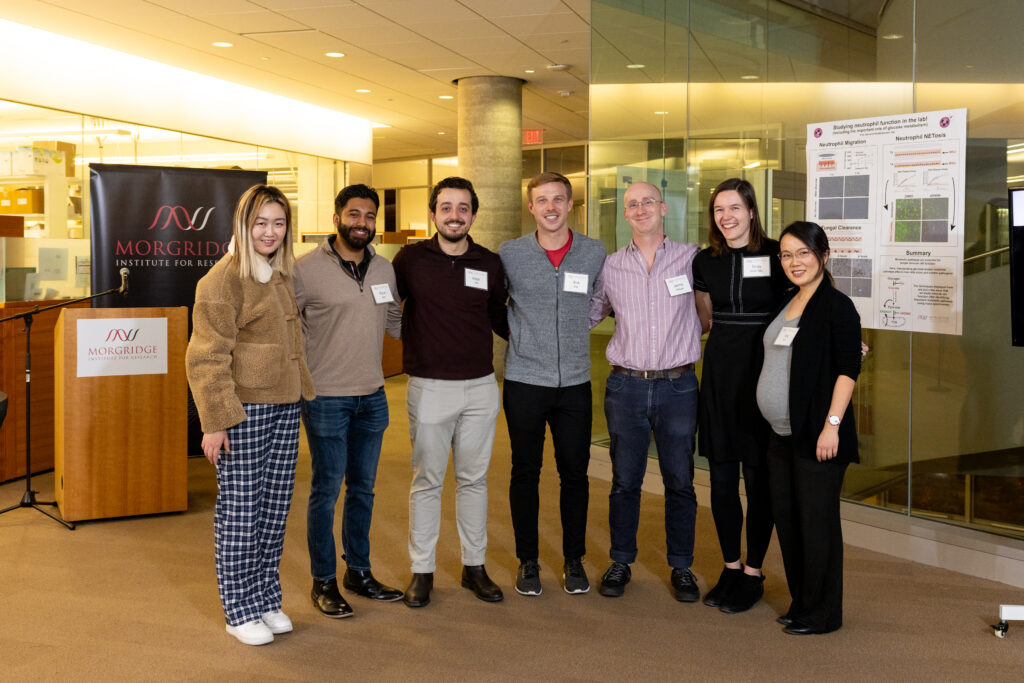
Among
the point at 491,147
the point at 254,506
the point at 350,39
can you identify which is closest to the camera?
the point at 254,506

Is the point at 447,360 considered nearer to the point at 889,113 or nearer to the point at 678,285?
the point at 678,285

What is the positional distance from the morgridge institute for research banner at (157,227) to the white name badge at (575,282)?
9.40ft

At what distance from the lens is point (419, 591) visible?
3648 millimetres

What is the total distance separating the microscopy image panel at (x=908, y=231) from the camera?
4.29 metres

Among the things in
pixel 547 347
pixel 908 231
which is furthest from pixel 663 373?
pixel 908 231

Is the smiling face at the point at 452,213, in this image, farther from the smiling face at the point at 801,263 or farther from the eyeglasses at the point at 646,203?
the smiling face at the point at 801,263

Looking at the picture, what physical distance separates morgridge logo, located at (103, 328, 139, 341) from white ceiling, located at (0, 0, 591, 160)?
3226 mm

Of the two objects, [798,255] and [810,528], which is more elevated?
[798,255]

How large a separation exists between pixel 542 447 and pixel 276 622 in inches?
48.0

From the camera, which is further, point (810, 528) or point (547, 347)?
point (547, 347)

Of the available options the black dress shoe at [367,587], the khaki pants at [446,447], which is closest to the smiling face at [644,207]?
the khaki pants at [446,447]

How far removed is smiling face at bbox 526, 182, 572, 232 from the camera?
11.8 feet

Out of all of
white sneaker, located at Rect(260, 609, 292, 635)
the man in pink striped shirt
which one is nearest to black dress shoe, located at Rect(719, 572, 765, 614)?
the man in pink striped shirt

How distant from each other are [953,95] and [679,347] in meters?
1.83
